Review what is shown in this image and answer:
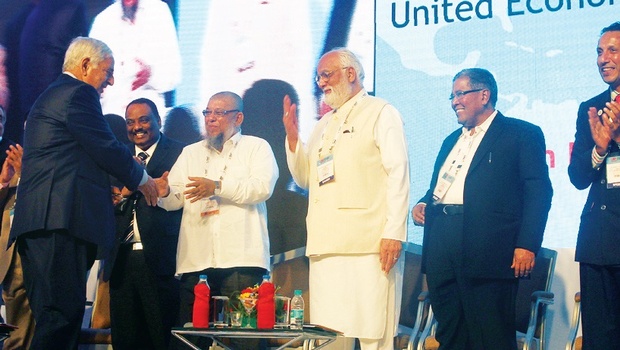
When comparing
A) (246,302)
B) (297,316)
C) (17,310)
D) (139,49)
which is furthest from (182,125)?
(297,316)

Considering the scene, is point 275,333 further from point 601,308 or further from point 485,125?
point 485,125

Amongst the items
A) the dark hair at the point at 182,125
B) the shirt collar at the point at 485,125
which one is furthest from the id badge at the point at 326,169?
the dark hair at the point at 182,125

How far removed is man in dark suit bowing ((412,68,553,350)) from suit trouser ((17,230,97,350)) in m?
1.73

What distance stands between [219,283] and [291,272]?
90 cm

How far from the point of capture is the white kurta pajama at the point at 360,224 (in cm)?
421

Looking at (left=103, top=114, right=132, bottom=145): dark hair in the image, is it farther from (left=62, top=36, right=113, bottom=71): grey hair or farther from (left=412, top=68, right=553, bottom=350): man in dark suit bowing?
(left=412, top=68, right=553, bottom=350): man in dark suit bowing

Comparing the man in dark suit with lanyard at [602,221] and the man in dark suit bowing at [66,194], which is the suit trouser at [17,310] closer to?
the man in dark suit bowing at [66,194]

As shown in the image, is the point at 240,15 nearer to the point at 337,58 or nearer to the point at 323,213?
the point at 337,58

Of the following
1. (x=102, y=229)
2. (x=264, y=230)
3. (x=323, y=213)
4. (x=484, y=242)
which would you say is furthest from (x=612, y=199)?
(x=102, y=229)

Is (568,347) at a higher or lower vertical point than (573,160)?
lower

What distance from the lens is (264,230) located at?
16.3 feet

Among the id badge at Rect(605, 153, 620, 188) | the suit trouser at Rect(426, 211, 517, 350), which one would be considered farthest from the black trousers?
the id badge at Rect(605, 153, 620, 188)

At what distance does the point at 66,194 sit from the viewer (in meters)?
4.22

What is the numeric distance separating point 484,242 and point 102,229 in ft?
6.14
